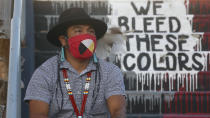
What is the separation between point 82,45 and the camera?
266cm

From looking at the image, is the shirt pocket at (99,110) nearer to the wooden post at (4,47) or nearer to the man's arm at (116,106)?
the man's arm at (116,106)

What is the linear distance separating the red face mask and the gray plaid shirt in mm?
128

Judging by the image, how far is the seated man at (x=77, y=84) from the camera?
2619 mm

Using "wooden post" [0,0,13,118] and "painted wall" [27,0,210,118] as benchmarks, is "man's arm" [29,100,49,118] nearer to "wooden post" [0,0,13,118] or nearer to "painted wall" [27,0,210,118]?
"wooden post" [0,0,13,118]

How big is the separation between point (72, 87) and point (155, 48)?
140cm

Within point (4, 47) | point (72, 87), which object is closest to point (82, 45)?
point (72, 87)

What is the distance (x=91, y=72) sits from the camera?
276 cm

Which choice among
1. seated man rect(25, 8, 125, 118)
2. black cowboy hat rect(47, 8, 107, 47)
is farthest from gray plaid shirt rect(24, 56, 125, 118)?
black cowboy hat rect(47, 8, 107, 47)

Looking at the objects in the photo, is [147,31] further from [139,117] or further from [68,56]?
[68,56]

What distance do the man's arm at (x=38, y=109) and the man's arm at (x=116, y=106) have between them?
20.9 inches

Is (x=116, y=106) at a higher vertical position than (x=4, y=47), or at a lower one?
lower

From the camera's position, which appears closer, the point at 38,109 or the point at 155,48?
the point at 38,109

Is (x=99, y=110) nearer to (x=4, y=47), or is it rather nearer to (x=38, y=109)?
(x=38, y=109)

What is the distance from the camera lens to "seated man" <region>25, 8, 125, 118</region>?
2619 millimetres
